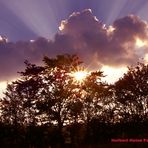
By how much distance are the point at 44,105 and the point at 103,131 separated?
15.0 m

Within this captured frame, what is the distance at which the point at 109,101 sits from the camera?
46969mm

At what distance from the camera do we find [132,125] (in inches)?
1838

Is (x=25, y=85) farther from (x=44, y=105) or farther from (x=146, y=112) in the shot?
(x=146, y=112)

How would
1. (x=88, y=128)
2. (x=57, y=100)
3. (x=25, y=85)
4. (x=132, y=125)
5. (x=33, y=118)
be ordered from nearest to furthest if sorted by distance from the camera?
(x=57, y=100), (x=25, y=85), (x=33, y=118), (x=88, y=128), (x=132, y=125)

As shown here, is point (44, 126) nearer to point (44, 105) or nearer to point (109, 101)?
point (44, 105)

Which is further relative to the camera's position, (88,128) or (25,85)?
(88,128)

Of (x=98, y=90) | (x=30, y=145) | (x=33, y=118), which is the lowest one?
(x=30, y=145)

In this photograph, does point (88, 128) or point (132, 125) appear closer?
point (88, 128)

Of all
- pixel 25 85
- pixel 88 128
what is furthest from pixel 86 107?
pixel 25 85

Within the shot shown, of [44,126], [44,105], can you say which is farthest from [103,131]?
[44,105]

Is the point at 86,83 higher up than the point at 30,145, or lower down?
higher up

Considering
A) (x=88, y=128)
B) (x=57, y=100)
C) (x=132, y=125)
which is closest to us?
(x=57, y=100)

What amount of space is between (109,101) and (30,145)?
44.3 ft

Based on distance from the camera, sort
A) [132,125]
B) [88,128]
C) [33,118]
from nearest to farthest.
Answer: [33,118] < [88,128] < [132,125]
